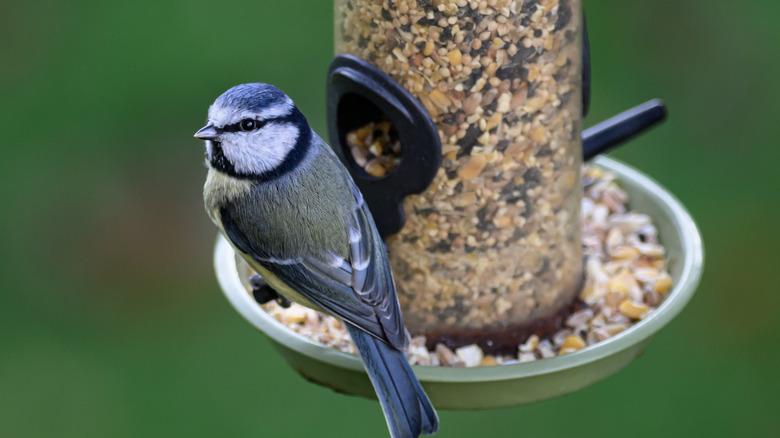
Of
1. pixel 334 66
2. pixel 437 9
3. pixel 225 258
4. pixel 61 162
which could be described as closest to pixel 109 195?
pixel 61 162

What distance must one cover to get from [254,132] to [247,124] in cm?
3

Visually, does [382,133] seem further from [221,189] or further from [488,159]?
[221,189]

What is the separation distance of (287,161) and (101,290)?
2185 mm

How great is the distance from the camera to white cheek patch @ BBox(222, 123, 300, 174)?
2.17 m

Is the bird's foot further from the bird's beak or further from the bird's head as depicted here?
the bird's beak

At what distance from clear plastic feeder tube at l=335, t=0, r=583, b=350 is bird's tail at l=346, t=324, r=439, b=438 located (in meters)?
0.35

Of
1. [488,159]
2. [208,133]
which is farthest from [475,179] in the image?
[208,133]

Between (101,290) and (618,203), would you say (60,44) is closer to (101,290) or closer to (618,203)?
(101,290)

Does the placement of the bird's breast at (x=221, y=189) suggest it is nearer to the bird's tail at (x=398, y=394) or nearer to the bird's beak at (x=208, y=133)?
the bird's beak at (x=208, y=133)

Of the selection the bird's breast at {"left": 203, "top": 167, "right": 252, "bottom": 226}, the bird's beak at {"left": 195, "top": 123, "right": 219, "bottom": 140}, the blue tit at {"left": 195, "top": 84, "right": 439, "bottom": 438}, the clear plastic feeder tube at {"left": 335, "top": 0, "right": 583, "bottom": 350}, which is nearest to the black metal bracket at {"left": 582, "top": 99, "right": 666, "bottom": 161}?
the clear plastic feeder tube at {"left": 335, "top": 0, "right": 583, "bottom": 350}

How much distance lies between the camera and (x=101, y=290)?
13.8 ft

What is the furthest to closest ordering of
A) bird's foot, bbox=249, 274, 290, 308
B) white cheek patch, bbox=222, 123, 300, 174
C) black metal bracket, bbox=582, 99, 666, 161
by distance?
black metal bracket, bbox=582, 99, 666, 161 → bird's foot, bbox=249, 274, 290, 308 → white cheek patch, bbox=222, 123, 300, 174

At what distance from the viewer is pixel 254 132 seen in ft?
7.07

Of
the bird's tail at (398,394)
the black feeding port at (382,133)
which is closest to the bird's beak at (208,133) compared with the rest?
the black feeding port at (382,133)
